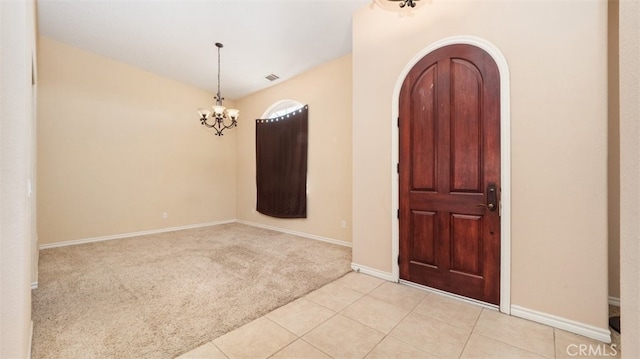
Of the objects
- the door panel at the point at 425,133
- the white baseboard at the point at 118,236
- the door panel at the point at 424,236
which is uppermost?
the door panel at the point at 425,133

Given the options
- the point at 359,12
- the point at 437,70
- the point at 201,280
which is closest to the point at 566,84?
the point at 437,70

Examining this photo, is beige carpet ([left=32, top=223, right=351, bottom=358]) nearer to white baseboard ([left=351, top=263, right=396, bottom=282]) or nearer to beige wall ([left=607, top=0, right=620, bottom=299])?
white baseboard ([left=351, top=263, right=396, bottom=282])

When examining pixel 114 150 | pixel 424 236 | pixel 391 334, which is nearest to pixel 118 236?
pixel 114 150

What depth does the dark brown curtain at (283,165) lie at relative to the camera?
16.2 feet

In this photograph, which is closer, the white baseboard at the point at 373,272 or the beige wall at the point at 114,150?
the white baseboard at the point at 373,272

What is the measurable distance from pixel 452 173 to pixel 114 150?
17.9 ft

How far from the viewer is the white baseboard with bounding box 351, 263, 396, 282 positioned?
2.80 meters

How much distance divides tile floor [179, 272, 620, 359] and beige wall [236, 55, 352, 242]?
6.69 ft

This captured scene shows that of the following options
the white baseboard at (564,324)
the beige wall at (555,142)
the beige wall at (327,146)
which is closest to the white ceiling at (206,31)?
the beige wall at (327,146)

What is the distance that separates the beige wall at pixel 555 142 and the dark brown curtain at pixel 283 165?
3036 millimetres

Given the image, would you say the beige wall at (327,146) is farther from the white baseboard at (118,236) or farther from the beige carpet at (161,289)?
the white baseboard at (118,236)

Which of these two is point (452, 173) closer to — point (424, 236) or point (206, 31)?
point (424, 236)

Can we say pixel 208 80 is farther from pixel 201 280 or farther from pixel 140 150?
pixel 201 280

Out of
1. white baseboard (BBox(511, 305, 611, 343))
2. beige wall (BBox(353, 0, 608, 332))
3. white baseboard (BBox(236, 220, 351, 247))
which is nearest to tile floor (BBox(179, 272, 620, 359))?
white baseboard (BBox(511, 305, 611, 343))
